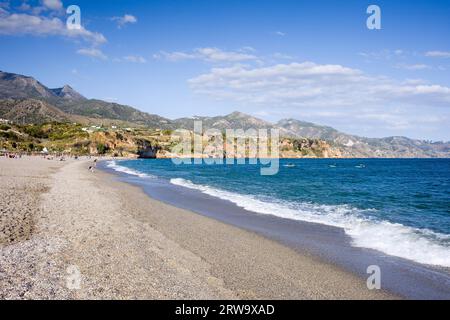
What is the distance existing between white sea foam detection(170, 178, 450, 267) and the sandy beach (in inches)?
180

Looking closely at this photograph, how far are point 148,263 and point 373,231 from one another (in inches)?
515

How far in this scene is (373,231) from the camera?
1920cm

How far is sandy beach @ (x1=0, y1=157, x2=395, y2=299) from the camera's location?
31.1 feet

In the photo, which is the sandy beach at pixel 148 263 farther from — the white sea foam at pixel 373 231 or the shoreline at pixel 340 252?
the white sea foam at pixel 373 231

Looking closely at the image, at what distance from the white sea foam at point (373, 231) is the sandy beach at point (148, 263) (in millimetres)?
4580

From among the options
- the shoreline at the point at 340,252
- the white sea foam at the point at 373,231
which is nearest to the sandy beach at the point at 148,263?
the shoreline at the point at 340,252

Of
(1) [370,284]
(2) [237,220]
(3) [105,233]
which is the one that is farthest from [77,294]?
(2) [237,220]

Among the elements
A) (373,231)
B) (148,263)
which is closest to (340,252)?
(373,231)

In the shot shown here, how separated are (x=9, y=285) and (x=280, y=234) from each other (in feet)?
40.2

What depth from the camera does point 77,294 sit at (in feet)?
29.0

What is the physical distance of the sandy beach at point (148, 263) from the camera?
949 centimetres

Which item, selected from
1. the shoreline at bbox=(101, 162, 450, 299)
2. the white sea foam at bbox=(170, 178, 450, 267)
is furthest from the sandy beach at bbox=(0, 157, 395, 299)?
the white sea foam at bbox=(170, 178, 450, 267)

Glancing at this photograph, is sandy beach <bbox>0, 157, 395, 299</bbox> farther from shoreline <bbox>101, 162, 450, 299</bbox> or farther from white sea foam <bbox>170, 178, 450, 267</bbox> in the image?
white sea foam <bbox>170, 178, 450, 267</bbox>
